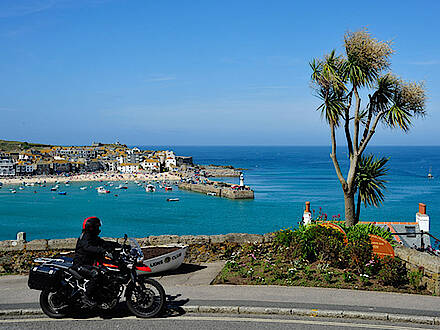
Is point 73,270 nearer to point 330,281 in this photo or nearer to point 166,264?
point 166,264

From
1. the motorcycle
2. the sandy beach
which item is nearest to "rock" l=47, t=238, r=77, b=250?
the motorcycle

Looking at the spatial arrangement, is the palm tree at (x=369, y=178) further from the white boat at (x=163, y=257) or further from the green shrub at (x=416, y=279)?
the white boat at (x=163, y=257)

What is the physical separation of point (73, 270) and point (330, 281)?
5.08m

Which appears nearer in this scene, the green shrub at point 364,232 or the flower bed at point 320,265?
the flower bed at point 320,265

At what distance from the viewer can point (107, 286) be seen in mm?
7102

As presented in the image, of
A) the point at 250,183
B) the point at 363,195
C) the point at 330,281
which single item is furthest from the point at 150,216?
the point at 330,281

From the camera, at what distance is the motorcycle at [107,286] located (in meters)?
7.04

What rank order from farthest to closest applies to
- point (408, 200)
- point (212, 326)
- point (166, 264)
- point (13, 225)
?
point (408, 200), point (13, 225), point (166, 264), point (212, 326)

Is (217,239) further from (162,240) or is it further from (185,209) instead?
(185,209)

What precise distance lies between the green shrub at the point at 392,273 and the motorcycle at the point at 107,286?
4599 mm

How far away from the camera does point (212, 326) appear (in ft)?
22.1

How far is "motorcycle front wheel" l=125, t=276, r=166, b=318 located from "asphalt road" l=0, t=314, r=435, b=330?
0.44ft

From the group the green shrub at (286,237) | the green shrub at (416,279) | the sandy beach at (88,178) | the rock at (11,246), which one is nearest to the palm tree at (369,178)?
the green shrub at (286,237)

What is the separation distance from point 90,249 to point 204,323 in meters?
2.15
